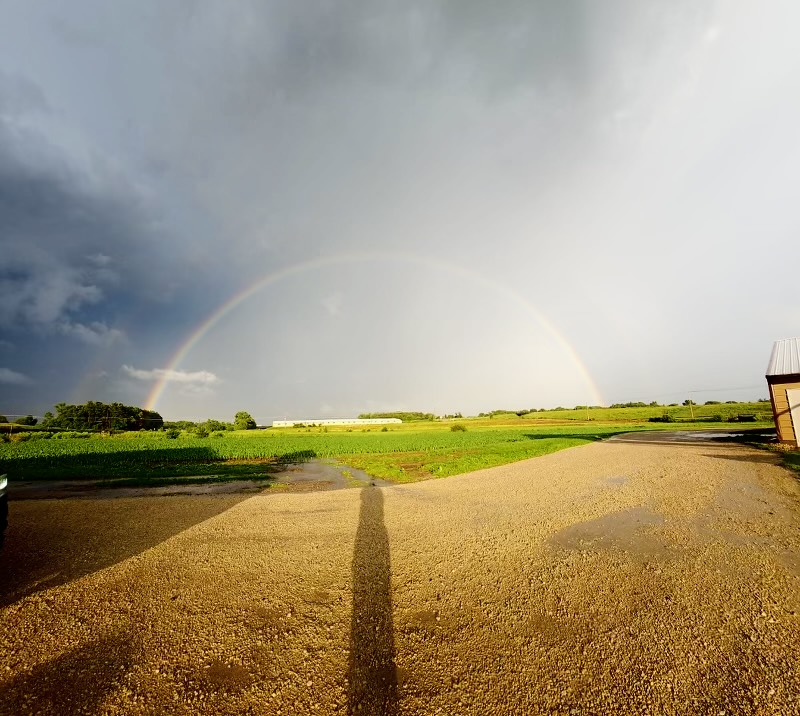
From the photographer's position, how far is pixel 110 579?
6.92m

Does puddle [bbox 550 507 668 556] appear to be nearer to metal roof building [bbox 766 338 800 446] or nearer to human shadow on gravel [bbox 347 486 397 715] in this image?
human shadow on gravel [bbox 347 486 397 715]

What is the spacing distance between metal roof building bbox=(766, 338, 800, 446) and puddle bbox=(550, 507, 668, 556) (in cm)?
2292

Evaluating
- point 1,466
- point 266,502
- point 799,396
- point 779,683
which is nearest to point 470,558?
point 779,683

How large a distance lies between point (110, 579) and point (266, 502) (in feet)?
22.4

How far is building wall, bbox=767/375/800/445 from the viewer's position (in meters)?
24.0

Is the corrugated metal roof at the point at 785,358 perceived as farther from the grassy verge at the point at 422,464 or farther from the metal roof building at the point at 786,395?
the grassy verge at the point at 422,464

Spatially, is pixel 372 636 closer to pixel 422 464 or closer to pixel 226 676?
pixel 226 676

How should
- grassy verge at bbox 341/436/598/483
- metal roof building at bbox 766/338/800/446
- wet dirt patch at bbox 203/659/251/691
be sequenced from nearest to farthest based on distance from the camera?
wet dirt patch at bbox 203/659/251/691 < grassy verge at bbox 341/436/598/483 < metal roof building at bbox 766/338/800/446

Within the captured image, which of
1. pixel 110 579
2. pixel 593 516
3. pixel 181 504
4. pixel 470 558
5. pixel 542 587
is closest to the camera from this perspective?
pixel 542 587

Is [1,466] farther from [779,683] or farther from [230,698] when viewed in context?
[779,683]

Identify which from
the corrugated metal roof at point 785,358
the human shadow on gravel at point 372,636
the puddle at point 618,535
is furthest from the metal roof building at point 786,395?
the human shadow on gravel at point 372,636

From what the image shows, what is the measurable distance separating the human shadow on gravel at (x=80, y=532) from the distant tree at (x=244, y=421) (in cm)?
10874

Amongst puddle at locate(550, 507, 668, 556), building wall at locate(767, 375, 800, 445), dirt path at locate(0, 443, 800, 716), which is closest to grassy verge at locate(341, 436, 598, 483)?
dirt path at locate(0, 443, 800, 716)

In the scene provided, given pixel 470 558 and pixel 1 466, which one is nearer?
pixel 470 558
